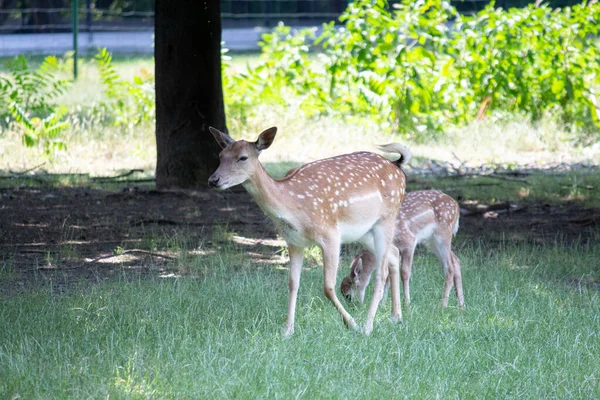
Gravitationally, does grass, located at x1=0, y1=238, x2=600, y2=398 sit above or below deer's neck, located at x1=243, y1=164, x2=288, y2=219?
below

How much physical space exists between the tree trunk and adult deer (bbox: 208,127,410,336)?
4383 millimetres

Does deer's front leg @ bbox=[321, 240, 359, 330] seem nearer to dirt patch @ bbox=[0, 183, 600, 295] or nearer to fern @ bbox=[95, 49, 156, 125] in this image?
dirt patch @ bbox=[0, 183, 600, 295]

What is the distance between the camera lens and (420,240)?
7.48 meters

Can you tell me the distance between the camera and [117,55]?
26125 mm

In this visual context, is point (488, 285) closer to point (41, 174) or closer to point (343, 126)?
point (41, 174)

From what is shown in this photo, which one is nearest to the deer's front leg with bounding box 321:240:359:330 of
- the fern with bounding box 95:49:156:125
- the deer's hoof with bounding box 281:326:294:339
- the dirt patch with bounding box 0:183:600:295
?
the deer's hoof with bounding box 281:326:294:339

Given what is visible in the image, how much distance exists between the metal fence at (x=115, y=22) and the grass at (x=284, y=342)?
60.9 ft

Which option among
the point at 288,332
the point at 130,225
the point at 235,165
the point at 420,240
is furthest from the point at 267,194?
the point at 130,225

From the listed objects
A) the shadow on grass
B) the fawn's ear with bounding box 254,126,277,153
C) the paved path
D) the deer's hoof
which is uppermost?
the fawn's ear with bounding box 254,126,277,153

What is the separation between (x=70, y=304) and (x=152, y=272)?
4.40 feet

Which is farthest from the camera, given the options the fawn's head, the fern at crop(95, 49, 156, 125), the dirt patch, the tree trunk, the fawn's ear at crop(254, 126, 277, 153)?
the fern at crop(95, 49, 156, 125)

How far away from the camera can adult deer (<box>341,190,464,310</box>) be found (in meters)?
7.16

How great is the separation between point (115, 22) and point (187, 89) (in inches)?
731

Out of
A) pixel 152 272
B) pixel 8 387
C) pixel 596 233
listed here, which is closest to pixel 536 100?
pixel 596 233
